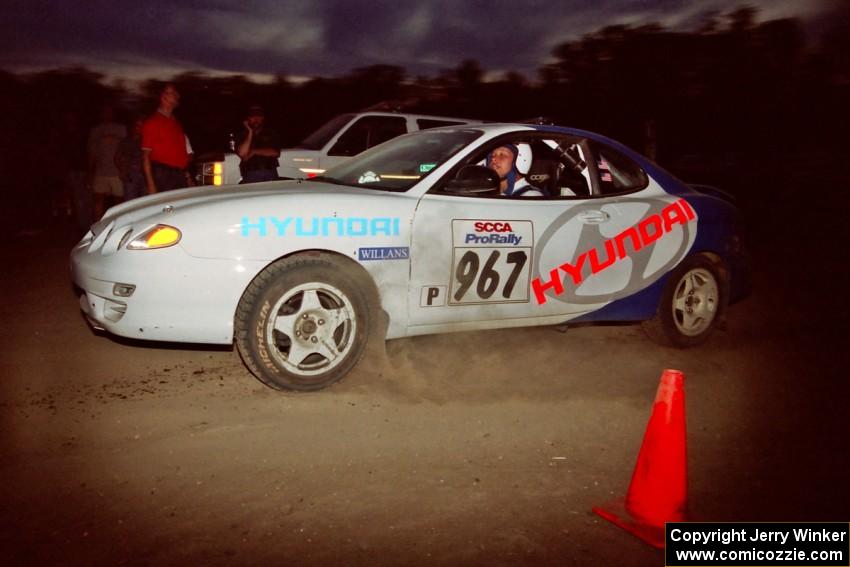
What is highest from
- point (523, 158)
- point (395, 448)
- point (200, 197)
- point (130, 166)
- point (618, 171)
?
point (130, 166)

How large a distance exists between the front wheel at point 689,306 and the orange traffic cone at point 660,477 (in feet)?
8.54

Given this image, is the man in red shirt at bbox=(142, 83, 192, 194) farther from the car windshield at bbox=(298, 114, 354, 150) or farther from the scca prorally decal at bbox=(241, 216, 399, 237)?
the scca prorally decal at bbox=(241, 216, 399, 237)

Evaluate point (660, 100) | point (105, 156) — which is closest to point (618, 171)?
point (105, 156)

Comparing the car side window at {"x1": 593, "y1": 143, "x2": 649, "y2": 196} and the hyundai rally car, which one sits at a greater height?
the car side window at {"x1": 593, "y1": 143, "x2": 649, "y2": 196}

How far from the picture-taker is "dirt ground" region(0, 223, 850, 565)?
286 centimetres

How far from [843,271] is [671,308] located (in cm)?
627

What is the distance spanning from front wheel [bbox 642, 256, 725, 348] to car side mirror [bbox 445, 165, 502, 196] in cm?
178

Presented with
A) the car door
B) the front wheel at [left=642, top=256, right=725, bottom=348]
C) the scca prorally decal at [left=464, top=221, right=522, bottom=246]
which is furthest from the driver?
the front wheel at [left=642, top=256, right=725, bottom=348]

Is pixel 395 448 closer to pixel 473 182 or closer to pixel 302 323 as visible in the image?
pixel 302 323

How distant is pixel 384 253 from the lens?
14.6ft

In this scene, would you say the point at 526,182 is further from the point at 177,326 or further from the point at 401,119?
the point at 401,119

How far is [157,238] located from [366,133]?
7.35 metres

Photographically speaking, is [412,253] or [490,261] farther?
[490,261]

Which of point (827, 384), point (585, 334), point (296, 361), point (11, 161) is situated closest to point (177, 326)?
point (296, 361)
